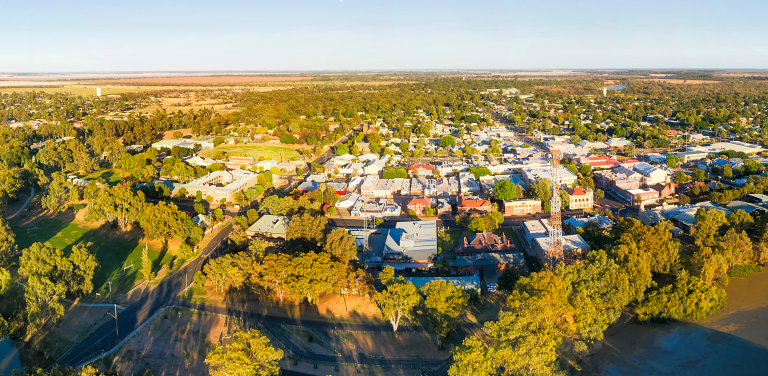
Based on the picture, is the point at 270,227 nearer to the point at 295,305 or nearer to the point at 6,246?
the point at 295,305

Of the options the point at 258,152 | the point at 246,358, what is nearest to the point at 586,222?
the point at 246,358

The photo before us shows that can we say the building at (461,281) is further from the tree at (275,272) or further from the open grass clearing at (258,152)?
the open grass clearing at (258,152)

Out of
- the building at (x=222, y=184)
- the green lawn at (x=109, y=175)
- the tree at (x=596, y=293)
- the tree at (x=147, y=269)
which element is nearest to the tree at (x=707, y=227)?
the tree at (x=596, y=293)

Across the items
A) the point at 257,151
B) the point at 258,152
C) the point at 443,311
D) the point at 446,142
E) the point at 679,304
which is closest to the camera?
the point at 443,311

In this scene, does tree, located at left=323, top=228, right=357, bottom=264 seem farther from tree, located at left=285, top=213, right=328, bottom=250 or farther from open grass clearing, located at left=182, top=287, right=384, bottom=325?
open grass clearing, located at left=182, top=287, right=384, bottom=325

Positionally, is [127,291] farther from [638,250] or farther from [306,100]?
[306,100]

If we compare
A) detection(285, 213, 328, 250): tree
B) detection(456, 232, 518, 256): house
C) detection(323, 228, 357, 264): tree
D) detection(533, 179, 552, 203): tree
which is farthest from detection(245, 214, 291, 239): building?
detection(533, 179, 552, 203): tree
